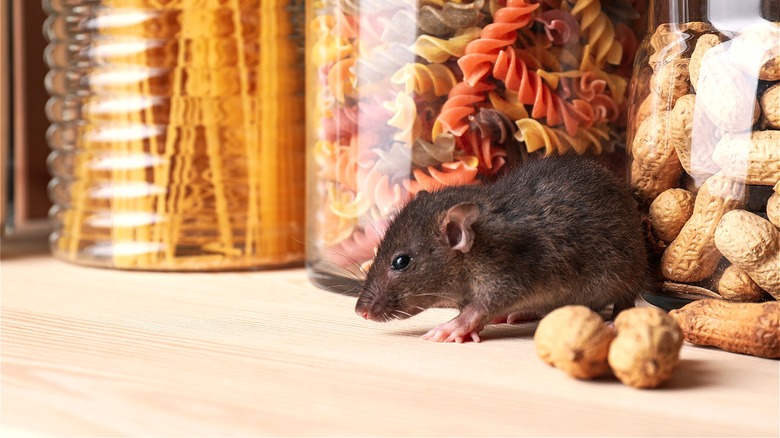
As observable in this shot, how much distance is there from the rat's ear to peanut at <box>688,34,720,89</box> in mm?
245

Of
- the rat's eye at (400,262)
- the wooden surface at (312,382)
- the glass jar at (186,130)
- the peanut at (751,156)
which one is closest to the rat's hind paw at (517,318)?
the wooden surface at (312,382)

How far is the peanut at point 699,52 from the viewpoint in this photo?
2.90 ft

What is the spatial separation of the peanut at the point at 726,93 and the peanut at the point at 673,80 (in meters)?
0.03

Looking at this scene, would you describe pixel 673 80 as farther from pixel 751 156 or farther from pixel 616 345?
pixel 616 345

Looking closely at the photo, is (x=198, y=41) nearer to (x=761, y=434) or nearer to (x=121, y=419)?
(x=121, y=419)

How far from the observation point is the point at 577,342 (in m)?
0.73

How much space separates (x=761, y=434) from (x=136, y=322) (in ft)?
2.02

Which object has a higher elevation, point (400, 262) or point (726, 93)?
point (726, 93)

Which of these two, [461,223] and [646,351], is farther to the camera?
[461,223]

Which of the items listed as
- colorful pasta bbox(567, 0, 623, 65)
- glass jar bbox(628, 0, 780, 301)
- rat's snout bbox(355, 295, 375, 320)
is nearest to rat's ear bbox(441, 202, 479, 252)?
rat's snout bbox(355, 295, 375, 320)

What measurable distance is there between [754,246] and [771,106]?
0.41ft

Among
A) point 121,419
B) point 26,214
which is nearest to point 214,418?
point 121,419

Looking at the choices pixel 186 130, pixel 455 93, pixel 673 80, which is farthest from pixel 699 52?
pixel 186 130

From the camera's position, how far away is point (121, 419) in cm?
65
